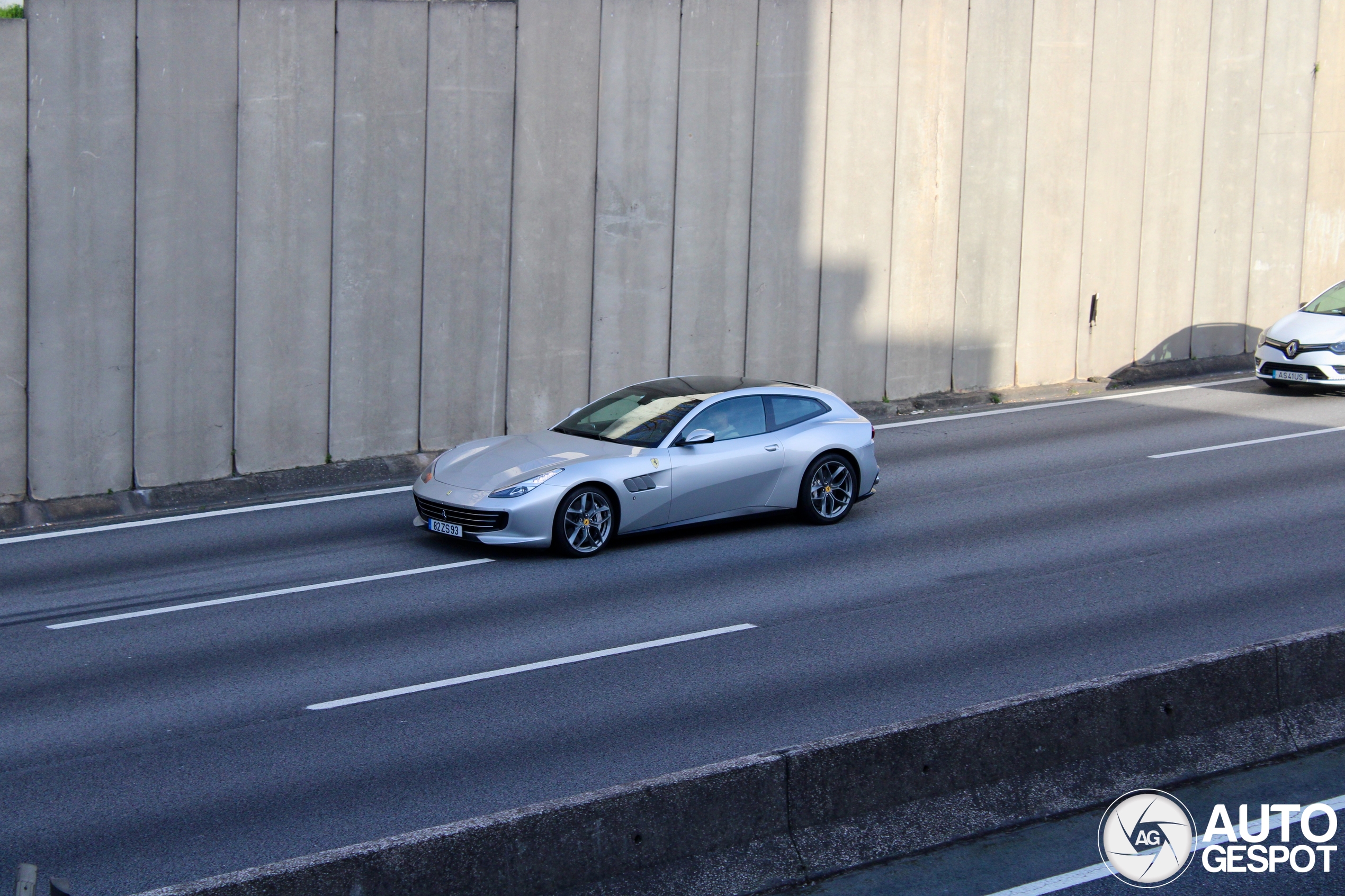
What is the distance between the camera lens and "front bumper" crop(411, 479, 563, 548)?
1163 cm

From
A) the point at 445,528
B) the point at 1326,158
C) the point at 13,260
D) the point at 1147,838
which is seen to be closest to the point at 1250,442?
the point at 1326,158

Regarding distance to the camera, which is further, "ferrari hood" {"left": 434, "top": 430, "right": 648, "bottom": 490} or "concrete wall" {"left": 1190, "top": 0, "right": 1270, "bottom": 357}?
"concrete wall" {"left": 1190, "top": 0, "right": 1270, "bottom": 357}

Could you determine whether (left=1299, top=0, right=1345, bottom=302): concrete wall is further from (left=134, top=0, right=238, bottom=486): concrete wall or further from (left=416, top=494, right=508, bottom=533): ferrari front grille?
(left=134, top=0, right=238, bottom=486): concrete wall

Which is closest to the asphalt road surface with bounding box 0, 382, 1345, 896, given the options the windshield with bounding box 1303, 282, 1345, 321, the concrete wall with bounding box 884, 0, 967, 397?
the concrete wall with bounding box 884, 0, 967, 397

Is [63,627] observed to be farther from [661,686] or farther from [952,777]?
[952,777]

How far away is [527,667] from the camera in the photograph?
920cm

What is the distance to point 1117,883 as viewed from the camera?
20.1ft

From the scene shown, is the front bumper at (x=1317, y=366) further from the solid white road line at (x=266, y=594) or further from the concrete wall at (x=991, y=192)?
the solid white road line at (x=266, y=594)

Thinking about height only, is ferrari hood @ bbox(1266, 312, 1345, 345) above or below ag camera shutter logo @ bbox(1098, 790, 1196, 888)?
above

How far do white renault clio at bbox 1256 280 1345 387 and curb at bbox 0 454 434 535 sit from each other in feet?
39.2

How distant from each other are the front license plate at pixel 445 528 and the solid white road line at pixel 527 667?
2756mm

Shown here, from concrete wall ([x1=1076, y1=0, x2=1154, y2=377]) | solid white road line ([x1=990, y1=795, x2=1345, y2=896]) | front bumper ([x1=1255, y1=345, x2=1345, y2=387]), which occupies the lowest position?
solid white road line ([x1=990, y1=795, x2=1345, y2=896])

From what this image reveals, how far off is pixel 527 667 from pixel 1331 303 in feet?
50.9

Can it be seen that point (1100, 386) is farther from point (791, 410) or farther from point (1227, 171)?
point (791, 410)
